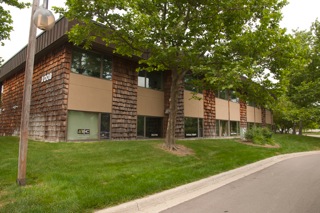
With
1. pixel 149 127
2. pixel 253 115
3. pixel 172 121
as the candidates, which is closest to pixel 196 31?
pixel 172 121

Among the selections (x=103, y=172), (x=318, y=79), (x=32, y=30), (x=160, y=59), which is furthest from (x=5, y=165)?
(x=318, y=79)

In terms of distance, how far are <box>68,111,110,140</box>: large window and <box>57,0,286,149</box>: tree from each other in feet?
12.9

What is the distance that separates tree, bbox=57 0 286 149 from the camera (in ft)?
30.9

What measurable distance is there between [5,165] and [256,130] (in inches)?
692

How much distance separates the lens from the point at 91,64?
13680 mm

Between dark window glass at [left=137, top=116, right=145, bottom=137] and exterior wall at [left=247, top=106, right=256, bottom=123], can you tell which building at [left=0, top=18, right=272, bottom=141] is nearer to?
dark window glass at [left=137, top=116, right=145, bottom=137]

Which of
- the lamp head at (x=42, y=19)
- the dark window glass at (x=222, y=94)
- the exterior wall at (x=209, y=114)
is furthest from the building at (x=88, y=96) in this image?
the lamp head at (x=42, y=19)

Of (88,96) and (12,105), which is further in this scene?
(12,105)

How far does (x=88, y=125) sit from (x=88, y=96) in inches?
59.6

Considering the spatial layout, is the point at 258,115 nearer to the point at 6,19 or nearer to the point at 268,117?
the point at 268,117

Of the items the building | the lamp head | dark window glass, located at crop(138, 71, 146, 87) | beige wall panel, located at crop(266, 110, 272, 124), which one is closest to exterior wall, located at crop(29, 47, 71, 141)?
the building

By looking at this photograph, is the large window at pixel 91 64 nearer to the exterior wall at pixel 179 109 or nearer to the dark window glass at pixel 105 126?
the dark window glass at pixel 105 126

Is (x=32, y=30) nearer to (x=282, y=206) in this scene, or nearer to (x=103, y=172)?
(x=103, y=172)

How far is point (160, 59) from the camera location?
1045 cm
